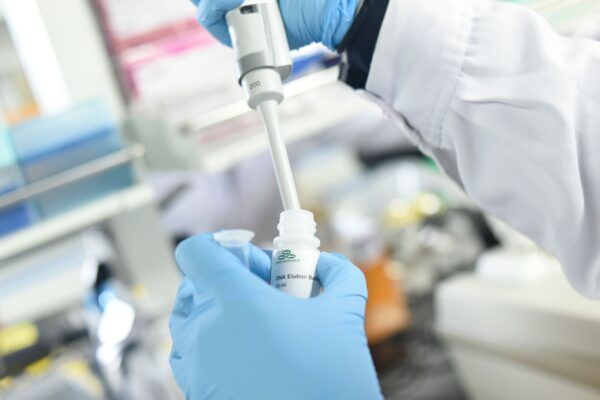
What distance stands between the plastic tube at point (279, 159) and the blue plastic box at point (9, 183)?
2.04ft

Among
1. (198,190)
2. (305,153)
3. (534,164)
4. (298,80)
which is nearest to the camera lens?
(534,164)

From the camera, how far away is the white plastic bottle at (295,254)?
0.54 meters

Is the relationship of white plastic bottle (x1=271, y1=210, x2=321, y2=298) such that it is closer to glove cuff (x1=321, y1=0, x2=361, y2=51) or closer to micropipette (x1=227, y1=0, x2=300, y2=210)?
micropipette (x1=227, y1=0, x2=300, y2=210)

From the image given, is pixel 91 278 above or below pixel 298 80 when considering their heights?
below

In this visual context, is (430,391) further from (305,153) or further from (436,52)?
(436,52)

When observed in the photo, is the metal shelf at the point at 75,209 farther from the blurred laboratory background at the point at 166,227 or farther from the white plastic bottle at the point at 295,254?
the white plastic bottle at the point at 295,254

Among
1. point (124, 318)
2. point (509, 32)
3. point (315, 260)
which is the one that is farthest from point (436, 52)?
point (124, 318)

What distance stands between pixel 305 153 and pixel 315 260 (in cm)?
116

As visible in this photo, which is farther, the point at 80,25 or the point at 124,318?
the point at 80,25

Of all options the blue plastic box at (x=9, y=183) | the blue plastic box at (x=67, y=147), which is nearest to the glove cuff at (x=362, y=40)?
the blue plastic box at (x=67, y=147)

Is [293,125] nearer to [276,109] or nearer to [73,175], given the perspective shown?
[73,175]

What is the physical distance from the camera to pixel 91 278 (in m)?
1.25

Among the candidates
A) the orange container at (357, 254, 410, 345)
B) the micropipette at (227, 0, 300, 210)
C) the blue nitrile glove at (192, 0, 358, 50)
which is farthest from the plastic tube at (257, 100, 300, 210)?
the orange container at (357, 254, 410, 345)

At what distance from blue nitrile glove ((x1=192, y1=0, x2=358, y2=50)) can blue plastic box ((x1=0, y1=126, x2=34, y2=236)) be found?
0.51 metres
